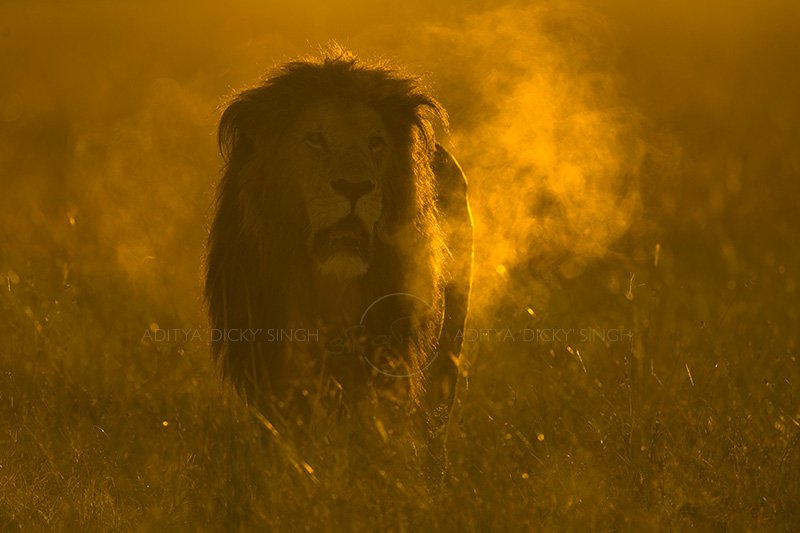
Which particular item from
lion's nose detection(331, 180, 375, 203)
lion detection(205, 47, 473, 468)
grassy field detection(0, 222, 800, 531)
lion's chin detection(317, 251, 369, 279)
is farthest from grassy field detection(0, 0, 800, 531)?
lion's nose detection(331, 180, 375, 203)

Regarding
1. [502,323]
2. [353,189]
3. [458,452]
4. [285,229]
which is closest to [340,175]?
[353,189]

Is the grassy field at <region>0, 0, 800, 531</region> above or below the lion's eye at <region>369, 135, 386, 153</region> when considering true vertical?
below

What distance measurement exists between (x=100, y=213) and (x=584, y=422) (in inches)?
291

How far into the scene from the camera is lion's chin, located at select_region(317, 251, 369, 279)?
183 inches

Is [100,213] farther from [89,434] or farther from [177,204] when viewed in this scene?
[89,434]

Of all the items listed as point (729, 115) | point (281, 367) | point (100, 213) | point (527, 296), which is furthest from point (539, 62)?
point (729, 115)

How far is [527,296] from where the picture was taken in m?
7.89

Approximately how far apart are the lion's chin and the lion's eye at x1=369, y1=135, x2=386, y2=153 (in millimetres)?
524

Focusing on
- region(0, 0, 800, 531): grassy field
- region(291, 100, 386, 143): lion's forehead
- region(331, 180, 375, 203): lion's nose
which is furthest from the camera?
region(291, 100, 386, 143): lion's forehead

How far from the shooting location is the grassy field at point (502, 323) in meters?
4.10

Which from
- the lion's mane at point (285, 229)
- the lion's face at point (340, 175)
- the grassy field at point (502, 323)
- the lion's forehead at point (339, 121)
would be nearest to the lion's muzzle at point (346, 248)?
the lion's face at point (340, 175)

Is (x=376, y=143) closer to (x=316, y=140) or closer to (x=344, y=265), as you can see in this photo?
(x=316, y=140)

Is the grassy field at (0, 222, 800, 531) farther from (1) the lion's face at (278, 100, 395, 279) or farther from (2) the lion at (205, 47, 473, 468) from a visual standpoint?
(1) the lion's face at (278, 100, 395, 279)

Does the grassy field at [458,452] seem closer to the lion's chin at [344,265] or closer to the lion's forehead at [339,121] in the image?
the lion's chin at [344,265]
